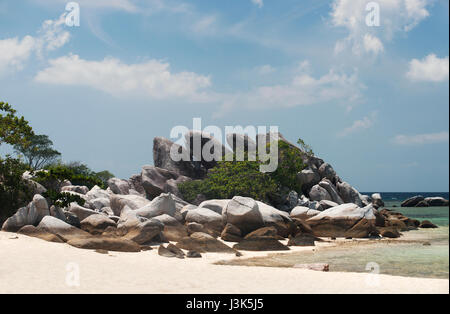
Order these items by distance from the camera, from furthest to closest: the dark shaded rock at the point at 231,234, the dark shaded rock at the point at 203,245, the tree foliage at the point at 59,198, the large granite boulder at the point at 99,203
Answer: the large granite boulder at the point at 99,203, the tree foliage at the point at 59,198, the dark shaded rock at the point at 231,234, the dark shaded rock at the point at 203,245

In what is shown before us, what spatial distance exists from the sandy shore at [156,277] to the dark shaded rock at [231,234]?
5361 millimetres

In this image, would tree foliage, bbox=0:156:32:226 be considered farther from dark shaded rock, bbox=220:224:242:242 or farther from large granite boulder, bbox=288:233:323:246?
large granite boulder, bbox=288:233:323:246

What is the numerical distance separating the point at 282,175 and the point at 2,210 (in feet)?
69.6

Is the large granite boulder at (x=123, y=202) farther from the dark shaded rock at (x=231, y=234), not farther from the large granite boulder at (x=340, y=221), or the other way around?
the large granite boulder at (x=340, y=221)

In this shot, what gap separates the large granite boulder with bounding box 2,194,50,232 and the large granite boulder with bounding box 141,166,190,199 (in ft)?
58.4

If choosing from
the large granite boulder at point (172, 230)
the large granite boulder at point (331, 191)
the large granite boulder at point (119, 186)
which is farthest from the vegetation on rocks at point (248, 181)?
the large granite boulder at point (172, 230)

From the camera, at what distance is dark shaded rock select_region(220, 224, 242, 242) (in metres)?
20.3

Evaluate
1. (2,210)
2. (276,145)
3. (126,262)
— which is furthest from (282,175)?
(126,262)

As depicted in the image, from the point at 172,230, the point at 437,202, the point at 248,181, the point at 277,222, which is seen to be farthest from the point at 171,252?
the point at 437,202

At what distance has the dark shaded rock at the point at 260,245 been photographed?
1781 centimetres

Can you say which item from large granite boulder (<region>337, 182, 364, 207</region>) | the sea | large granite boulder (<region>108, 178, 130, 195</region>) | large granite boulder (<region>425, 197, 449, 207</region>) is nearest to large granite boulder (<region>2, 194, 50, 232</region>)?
the sea
